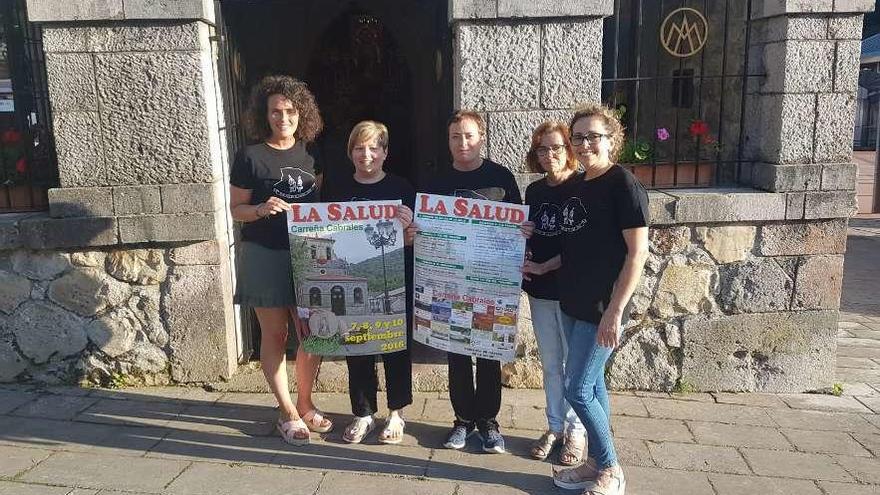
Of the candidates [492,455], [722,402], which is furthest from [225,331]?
[722,402]

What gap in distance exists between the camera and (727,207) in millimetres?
4281

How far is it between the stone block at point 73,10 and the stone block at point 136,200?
3.28ft

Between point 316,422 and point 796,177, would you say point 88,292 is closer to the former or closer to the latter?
point 316,422

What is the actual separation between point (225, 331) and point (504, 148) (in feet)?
6.96

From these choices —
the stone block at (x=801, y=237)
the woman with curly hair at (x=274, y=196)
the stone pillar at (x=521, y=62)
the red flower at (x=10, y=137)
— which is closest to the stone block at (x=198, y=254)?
the woman with curly hair at (x=274, y=196)

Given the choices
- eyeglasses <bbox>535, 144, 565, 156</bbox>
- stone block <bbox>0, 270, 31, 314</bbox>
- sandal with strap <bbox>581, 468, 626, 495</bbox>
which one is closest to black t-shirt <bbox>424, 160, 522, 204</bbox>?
eyeglasses <bbox>535, 144, 565, 156</bbox>

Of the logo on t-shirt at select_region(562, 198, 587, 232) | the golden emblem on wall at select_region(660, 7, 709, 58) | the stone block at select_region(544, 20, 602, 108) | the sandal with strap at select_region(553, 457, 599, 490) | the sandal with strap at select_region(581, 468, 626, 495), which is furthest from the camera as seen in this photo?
the golden emblem on wall at select_region(660, 7, 709, 58)

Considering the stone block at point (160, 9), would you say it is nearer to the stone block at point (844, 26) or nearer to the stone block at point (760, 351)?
the stone block at point (760, 351)

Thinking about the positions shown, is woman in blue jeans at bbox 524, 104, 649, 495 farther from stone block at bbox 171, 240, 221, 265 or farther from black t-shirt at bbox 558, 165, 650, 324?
stone block at bbox 171, 240, 221, 265

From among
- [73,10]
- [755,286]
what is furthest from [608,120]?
[73,10]

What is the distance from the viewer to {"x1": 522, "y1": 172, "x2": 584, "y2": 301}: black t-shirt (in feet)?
10.6

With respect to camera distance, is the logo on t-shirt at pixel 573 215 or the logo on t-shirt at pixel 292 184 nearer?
the logo on t-shirt at pixel 573 215

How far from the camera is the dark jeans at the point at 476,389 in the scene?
3.59 metres

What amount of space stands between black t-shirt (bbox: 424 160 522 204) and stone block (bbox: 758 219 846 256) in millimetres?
1919
